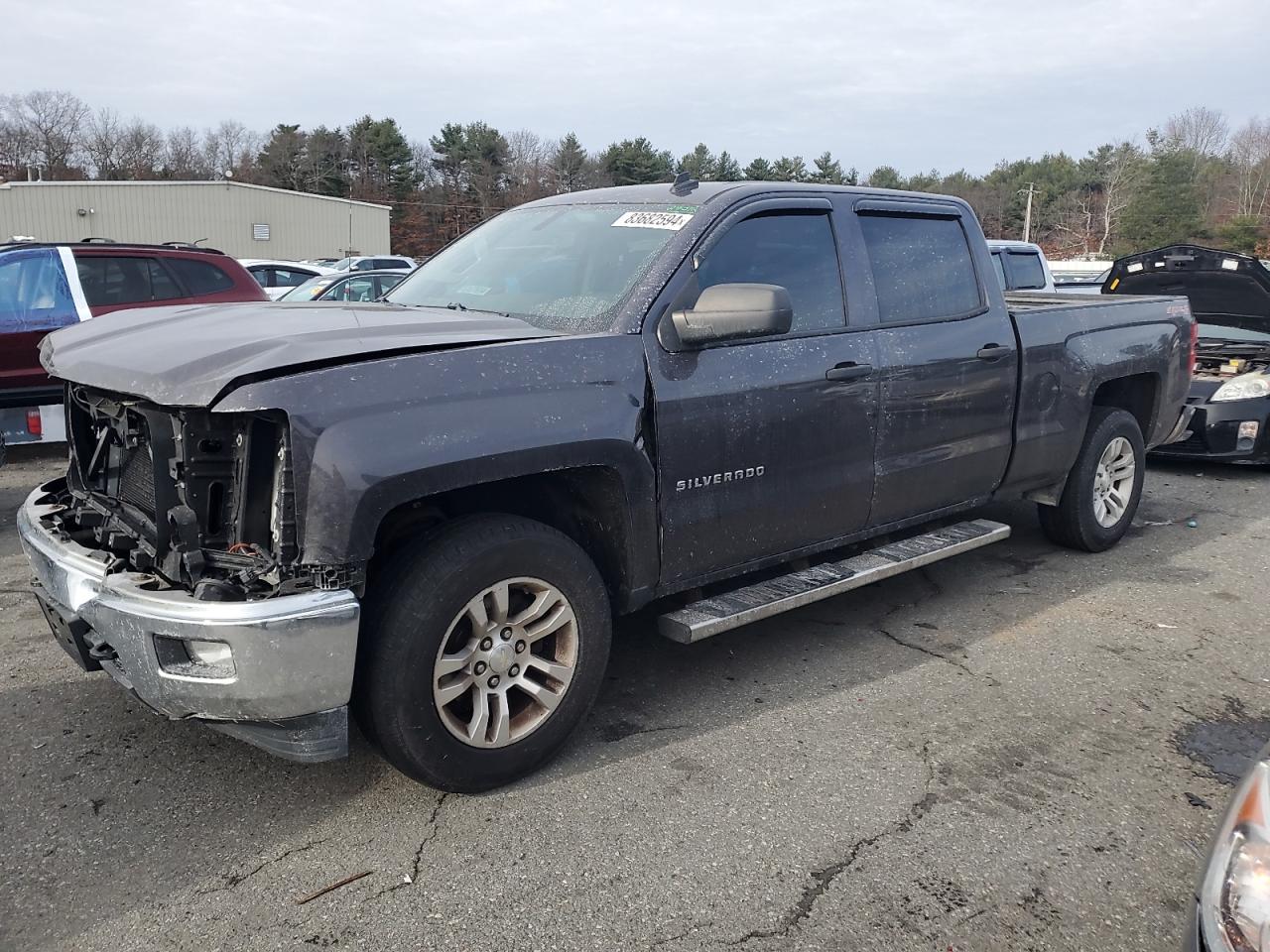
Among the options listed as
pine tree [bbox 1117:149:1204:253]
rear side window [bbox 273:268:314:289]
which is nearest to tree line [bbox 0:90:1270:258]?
pine tree [bbox 1117:149:1204:253]

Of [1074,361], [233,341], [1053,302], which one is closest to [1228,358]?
[1053,302]

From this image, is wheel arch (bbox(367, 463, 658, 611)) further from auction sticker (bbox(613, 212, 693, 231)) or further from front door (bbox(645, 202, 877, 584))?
auction sticker (bbox(613, 212, 693, 231))

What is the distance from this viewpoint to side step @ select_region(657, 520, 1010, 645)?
349 centimetres

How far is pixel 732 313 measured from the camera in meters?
3.28

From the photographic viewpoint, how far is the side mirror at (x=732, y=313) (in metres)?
3.28

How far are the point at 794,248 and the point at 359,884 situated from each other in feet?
9.15

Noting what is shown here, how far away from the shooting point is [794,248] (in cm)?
393

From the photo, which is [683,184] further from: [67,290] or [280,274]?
[280,274]

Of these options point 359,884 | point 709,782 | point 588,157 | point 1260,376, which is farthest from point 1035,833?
point 588,157

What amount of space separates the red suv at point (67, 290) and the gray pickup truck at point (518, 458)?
13.4 ft

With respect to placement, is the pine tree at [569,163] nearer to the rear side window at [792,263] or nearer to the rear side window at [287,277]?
the rear side window at [287,277]

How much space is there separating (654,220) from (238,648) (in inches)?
86.3

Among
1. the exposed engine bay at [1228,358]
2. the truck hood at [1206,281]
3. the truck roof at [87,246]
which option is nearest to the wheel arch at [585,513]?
the truck roof at [87,246]

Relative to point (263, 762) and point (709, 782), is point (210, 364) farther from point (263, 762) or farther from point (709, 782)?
point (709, 782)
